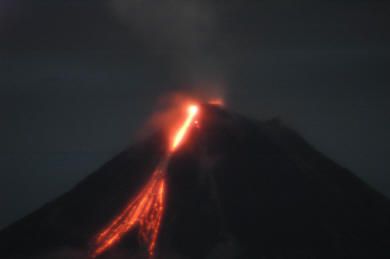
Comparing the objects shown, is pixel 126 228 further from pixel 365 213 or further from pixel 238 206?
pixel 365 213

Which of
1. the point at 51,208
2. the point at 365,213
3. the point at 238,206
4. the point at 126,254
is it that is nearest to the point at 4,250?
the point at 51,208

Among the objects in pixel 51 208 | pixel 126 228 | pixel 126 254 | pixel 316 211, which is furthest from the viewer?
pixel 51 208

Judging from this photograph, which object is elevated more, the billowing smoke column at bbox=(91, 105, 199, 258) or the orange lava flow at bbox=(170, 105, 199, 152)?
the orange lava flow at bbox=(170, 105, 199, 152)

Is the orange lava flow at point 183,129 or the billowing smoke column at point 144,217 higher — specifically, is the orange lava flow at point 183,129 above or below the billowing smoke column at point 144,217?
above

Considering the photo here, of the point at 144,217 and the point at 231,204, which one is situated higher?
the point at 231,204
